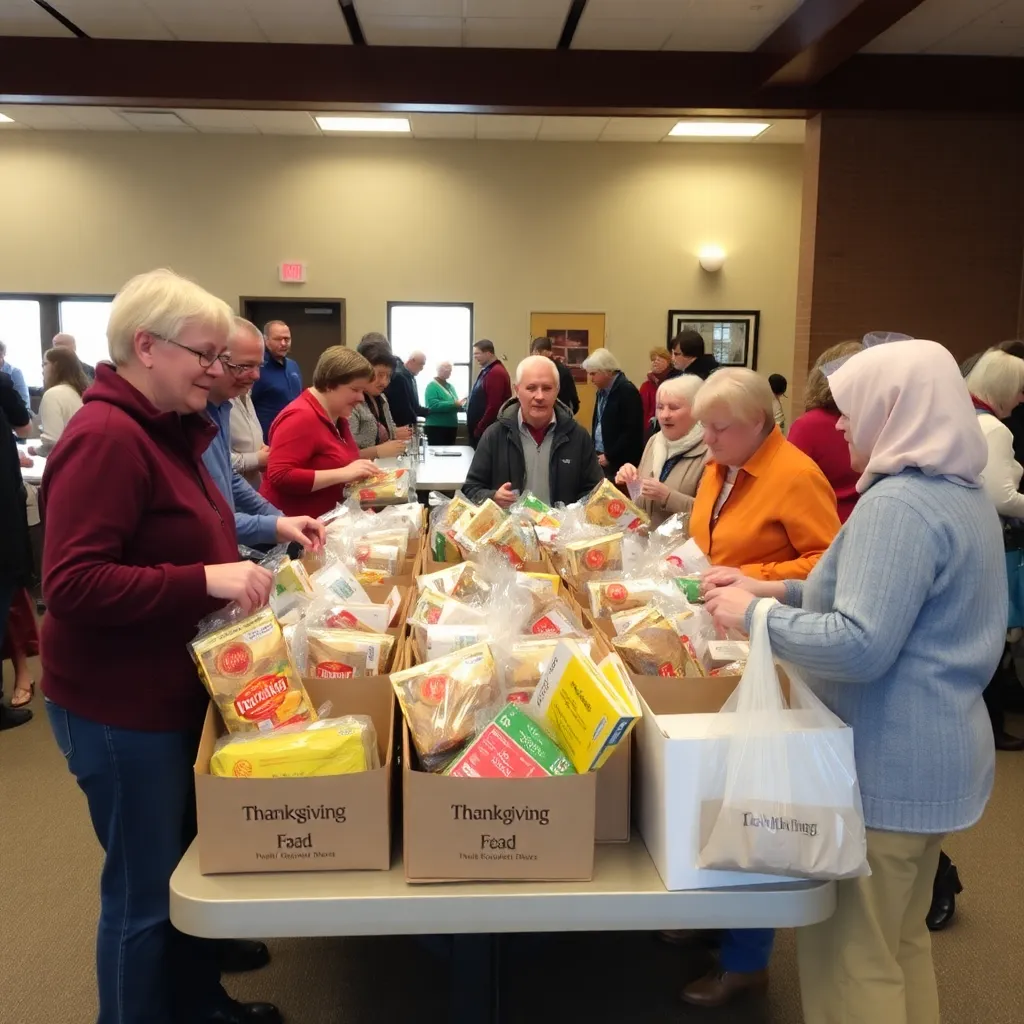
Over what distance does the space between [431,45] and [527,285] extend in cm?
349

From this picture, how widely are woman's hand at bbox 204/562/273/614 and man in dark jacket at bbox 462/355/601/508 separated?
2005mm

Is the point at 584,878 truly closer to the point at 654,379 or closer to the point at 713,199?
the point at 654,379

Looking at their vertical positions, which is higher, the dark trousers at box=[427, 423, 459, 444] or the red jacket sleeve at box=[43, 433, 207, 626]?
the red jacket sleeve at box=[43, 433, 207, 626]

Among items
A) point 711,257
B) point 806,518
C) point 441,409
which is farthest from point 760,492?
point 711,257

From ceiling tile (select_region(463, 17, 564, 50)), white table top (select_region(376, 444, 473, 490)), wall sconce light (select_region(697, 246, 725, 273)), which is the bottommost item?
white table top (select_region(376, 444, 473, 490))

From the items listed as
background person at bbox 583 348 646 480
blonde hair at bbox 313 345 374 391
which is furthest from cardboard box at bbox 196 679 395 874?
background person at bbox 583 348 646 480

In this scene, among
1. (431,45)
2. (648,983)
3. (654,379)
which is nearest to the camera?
(648,983)

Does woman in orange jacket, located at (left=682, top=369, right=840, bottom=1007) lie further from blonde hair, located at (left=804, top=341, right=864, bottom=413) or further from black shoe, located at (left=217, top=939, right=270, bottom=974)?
black shoe, located at (left=217, top=939, right=270, bottom=974)

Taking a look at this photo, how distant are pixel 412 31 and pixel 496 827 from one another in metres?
6.01

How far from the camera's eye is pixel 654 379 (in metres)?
7.86

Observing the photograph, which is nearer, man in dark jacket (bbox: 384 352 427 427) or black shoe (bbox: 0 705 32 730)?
black shoe (bbox: 0 705 32 730)

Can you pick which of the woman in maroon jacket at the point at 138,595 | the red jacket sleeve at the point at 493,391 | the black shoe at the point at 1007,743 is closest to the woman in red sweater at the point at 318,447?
the woman in maroon jacket at the point at 138,595

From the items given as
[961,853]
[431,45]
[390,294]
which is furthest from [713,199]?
[961,853]

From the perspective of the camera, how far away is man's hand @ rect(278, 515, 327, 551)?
2.28 meters
